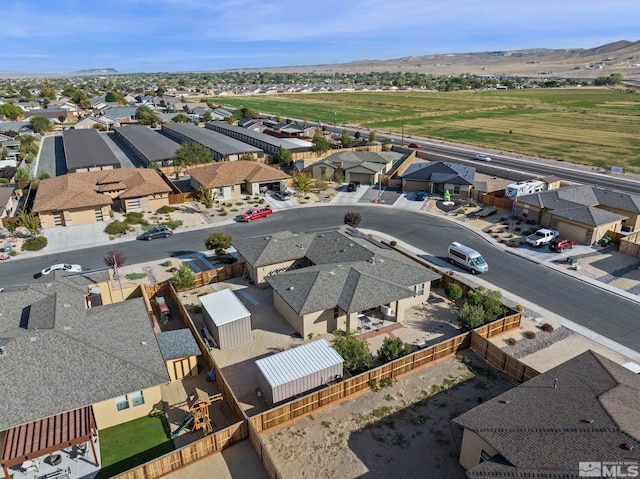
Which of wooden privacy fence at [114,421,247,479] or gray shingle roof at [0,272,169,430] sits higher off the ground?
gray shingle roof at [0,272,169,430]

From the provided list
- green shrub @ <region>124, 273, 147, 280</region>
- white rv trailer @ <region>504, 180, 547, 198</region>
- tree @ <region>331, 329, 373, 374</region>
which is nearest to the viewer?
tree @ <region>331, 329, 373, 374</region>

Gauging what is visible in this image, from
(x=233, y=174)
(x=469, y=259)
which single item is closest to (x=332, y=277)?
(x=469, y=259)

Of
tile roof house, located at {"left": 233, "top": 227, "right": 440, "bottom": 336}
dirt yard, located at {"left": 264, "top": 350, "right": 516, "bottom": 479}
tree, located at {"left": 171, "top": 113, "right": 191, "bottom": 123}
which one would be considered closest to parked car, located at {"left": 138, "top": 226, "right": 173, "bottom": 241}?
tile roof house, located at {"left": 233, "top": 227, "right": 440, "bottom": 336}

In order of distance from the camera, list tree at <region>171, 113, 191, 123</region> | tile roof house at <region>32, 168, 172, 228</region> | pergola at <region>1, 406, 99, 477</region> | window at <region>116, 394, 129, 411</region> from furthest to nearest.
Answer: tree at <region>171, 113, 191, 123</region>, tile roof house at <region>32, 168, 172, 228</region>, window at <region>116, 394, 129, 411</region>, pergola at <region>1, 406, 99, 477</region>

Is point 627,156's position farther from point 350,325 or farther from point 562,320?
point 350,325

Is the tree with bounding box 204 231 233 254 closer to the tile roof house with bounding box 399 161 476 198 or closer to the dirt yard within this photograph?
the dirt yard

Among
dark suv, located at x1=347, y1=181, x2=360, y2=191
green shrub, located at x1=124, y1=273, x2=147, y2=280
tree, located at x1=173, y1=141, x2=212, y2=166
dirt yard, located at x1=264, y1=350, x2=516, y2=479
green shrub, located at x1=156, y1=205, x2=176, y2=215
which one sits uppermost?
tree, located at x1=173, y1=141, x2=212, y2=166
